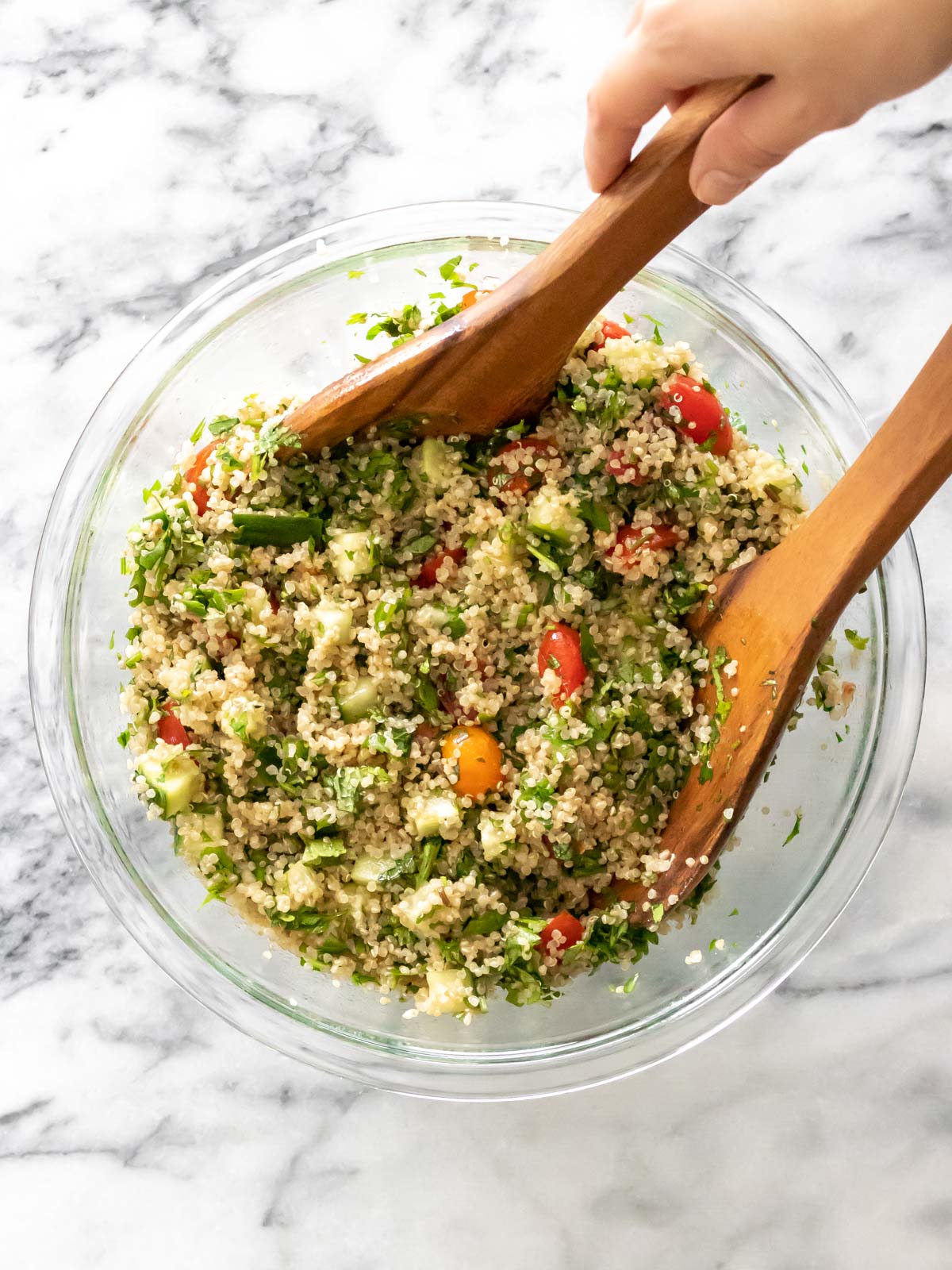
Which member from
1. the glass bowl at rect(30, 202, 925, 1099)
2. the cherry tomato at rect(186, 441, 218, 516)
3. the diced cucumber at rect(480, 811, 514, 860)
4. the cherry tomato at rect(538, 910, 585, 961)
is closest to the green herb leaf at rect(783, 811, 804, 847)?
the glass bowl at rect(30, 202, 925, 1099)

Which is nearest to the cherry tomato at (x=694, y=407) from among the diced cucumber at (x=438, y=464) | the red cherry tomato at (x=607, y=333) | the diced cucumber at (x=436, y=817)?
the red cherry tomato at (x=607, y=333)

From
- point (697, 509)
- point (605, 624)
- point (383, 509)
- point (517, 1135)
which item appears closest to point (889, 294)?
point (697, 509)

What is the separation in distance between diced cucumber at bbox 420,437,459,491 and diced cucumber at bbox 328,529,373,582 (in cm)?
14

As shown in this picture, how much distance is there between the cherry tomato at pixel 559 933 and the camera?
1.76 m

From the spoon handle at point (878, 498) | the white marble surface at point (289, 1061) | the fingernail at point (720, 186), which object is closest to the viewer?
the fingernail at point (720, 186)

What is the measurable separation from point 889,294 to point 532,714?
1094 mm

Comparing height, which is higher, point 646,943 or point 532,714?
point 532,714

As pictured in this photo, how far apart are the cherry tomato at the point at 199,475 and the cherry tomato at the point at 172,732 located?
33cm

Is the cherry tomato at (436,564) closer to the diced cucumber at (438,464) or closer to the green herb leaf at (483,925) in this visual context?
the diced cucumber at (438,464)

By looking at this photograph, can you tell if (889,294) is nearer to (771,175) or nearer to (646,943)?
(771,175)

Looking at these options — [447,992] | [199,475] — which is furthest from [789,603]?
[199,475]

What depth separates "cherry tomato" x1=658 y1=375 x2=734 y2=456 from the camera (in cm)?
180

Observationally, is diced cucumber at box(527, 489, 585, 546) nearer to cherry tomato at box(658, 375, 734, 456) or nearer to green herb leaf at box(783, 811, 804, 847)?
cherry tomato at box(658, 375, 734, 456)

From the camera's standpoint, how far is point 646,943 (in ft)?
6.00
